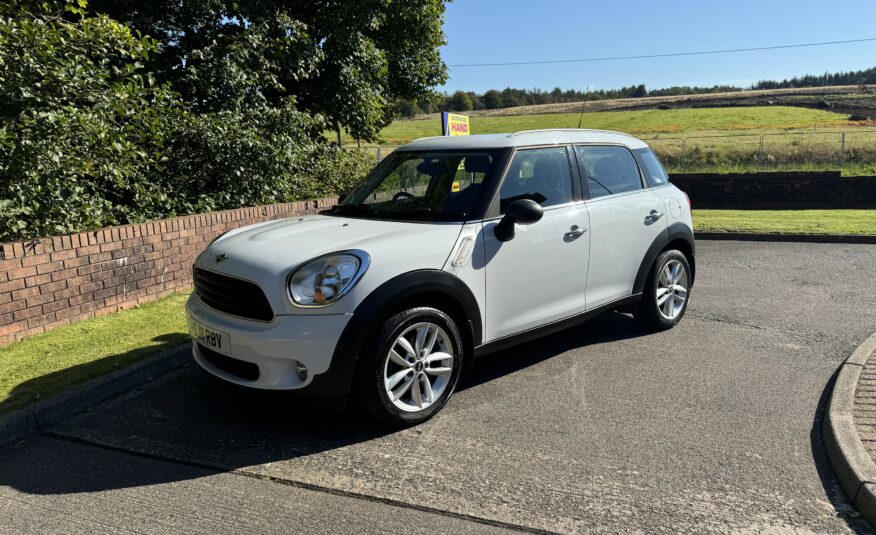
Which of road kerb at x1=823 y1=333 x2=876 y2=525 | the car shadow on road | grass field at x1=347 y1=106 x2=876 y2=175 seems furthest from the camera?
grass field at x1=347 y1=106 x2=876 y2=175

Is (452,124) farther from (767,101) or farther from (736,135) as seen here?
(767,101)

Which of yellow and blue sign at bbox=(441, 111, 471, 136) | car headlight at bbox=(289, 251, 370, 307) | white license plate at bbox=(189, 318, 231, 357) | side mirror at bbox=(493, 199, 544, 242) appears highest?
yellow and blue sign at bbox=(441, 111, 471, 136)

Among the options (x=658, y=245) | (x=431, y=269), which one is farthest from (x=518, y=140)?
(x=658, y=245)

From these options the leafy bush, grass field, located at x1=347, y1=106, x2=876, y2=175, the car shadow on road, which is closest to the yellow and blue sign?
the leafy bush

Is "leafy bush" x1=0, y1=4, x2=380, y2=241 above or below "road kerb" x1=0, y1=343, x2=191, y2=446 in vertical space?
above

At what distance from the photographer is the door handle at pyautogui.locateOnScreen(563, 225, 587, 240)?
477cm

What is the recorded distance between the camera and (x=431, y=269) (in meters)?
3.94

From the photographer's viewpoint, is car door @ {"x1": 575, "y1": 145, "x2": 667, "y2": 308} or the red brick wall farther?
the red brick wall

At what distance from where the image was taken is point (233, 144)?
8.48 meters

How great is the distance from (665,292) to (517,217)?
237 cm

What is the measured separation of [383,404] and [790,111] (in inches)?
2365

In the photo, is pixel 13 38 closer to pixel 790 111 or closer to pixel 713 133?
pixel 713 133

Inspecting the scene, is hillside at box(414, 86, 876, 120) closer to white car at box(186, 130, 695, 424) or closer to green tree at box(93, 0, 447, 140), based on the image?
green tree at box(93, 0, 447, 140)

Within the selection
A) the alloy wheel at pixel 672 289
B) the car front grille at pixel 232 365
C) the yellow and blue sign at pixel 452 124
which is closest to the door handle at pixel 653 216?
the alloy wheel at pixel 672 289
